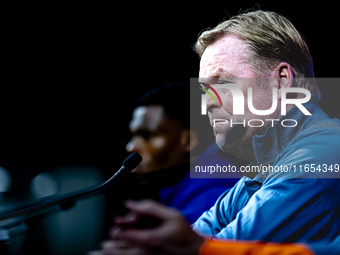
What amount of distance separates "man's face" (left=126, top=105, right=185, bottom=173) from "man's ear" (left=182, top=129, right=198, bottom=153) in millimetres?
19

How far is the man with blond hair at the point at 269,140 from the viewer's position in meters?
0.90

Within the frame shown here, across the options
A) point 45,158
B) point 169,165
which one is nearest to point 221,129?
point 169,165

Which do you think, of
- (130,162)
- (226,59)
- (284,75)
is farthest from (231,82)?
(130,162)

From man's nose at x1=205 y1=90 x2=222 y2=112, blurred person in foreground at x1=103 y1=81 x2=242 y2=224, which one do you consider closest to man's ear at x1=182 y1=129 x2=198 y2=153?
blurred person in foreground at x1=103 y1=81 x2=242 y2=224

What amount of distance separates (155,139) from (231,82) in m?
0.77

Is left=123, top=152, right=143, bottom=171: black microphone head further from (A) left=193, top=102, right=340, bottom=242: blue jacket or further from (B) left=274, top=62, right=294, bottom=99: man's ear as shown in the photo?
(B) left=274, top=62, right=294, bottom=99: man's ear

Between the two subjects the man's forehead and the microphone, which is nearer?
the microphone

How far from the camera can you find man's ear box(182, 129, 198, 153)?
5.78ft

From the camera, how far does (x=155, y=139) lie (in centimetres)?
188

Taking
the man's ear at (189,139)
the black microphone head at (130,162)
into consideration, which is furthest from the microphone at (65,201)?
the man's ear at (189,139)

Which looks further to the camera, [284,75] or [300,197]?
[284,75]

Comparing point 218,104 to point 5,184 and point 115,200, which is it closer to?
point 115,200

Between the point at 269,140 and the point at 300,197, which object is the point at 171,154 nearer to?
the point at 269,140

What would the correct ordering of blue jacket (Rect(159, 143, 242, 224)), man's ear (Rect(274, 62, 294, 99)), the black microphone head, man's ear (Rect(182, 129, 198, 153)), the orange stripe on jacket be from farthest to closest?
man's ear (Rect(182, 129, 198, 153))
blue jacket (Rect(159, 143, 242, 224))
man's ear (Rect(274, 62, 294, 99))
the black microphone head
the orange stripe on jacket
